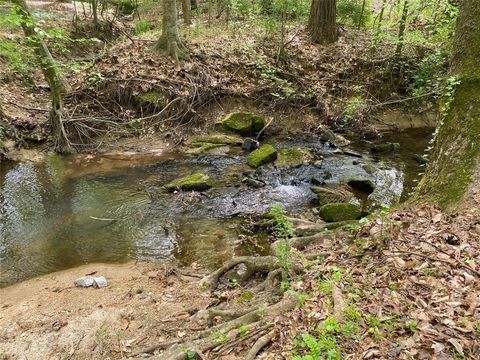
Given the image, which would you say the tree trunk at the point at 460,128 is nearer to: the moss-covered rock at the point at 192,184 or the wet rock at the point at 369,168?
the wet rock at the point at 369,168

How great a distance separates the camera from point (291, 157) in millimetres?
12039

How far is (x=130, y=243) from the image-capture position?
817 cm

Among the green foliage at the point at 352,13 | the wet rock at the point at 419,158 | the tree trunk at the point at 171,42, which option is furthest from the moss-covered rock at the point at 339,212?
the green foliage at the point at 352,13

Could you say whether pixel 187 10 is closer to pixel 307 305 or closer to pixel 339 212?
pixel 339 212

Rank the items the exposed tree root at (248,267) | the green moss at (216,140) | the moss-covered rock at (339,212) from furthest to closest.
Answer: the green moss at (216,140) < the moss-covered rock at (339,212) < the exposed tree root at (248,267)

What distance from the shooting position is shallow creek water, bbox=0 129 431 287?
7.84 metres

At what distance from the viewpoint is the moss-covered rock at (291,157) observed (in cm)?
1172

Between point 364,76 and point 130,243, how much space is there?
12.1m

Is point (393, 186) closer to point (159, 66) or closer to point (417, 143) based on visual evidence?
point (417, 143)

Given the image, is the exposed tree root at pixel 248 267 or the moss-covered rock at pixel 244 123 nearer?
the exposed tree root at pixel 248 267

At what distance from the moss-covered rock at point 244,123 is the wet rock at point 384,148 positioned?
12.8ft

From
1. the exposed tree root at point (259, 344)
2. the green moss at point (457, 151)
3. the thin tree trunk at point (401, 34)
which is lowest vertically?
the exposed tree root at point (259, 344)

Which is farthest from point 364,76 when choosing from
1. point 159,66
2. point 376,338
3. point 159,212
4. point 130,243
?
point 376,338

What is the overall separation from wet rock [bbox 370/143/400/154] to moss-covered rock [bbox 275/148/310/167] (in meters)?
2.31
